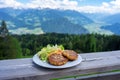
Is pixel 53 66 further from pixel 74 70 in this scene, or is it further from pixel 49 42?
pixel 49 42

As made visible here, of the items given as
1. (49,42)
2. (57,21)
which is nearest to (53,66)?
(49,42)

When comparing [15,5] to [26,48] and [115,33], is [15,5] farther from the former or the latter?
[115,33]

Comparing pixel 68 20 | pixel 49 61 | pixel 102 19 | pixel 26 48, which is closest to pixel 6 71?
pixel 49 61

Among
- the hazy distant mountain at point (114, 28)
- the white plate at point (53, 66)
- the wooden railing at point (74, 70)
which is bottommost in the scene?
the hazy distant mountain at point (114, 28)

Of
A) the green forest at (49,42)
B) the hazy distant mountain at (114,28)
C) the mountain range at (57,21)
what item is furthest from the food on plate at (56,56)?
the hazy distant mountain at (114,28)

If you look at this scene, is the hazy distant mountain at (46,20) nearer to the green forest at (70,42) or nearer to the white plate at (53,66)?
the green forest at (70,42)

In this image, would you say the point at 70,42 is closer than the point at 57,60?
No
